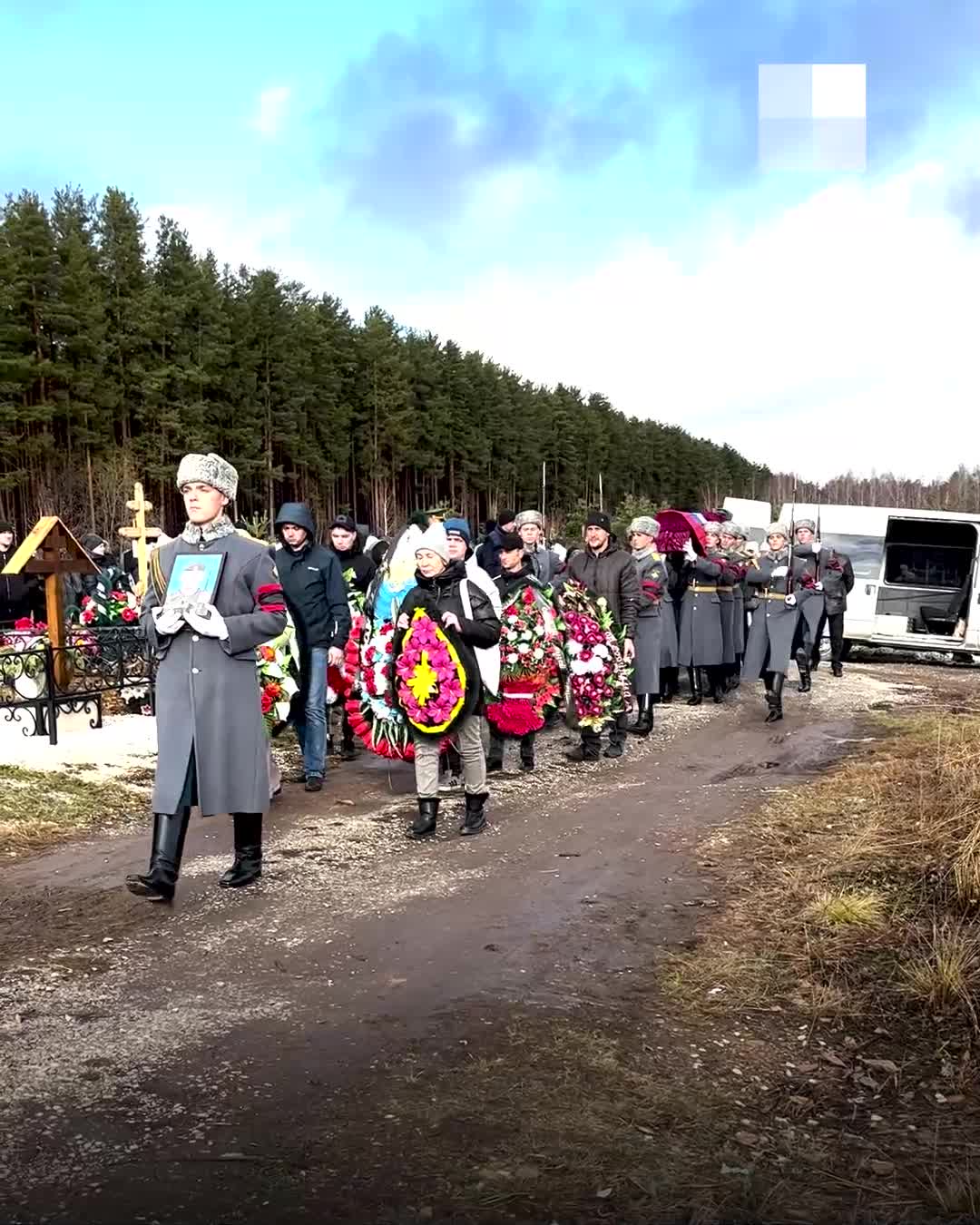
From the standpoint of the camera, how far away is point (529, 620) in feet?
31.0

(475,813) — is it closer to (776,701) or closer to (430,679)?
(430,679)

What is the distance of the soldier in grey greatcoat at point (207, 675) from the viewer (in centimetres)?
556

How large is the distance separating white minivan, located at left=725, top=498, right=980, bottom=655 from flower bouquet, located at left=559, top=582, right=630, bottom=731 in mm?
9508

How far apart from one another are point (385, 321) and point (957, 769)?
55007mm

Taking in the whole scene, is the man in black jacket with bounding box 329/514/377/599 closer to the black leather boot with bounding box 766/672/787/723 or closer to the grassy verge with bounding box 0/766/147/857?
the grassy verge with bounding box 0/766/147/857

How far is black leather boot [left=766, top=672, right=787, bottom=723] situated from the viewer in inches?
483

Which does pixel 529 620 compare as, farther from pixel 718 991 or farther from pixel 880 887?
pixel 718 991

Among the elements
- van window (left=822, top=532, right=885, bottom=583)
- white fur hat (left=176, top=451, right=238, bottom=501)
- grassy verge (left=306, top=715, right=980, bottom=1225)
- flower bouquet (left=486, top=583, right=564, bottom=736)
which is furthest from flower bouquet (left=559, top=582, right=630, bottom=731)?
van window (left=822, top=532, right=885, bottom=583)

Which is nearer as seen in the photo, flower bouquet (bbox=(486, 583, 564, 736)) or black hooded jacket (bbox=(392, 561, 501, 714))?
black hooded jacket (bbox=(392, 561, 501, 714))

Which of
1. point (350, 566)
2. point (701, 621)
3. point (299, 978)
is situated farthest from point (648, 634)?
point (299, 978)

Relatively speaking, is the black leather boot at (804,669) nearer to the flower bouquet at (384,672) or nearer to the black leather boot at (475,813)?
the flower bouquet at (384,672)

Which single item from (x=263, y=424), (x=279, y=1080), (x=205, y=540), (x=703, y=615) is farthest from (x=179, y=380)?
(x=279, y=1080)

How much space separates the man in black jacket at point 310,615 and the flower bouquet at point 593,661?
231 centimetres

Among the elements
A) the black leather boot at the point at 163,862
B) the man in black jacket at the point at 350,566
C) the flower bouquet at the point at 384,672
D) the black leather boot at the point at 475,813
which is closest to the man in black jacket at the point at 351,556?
the man in black jacket at the point at 350,566
